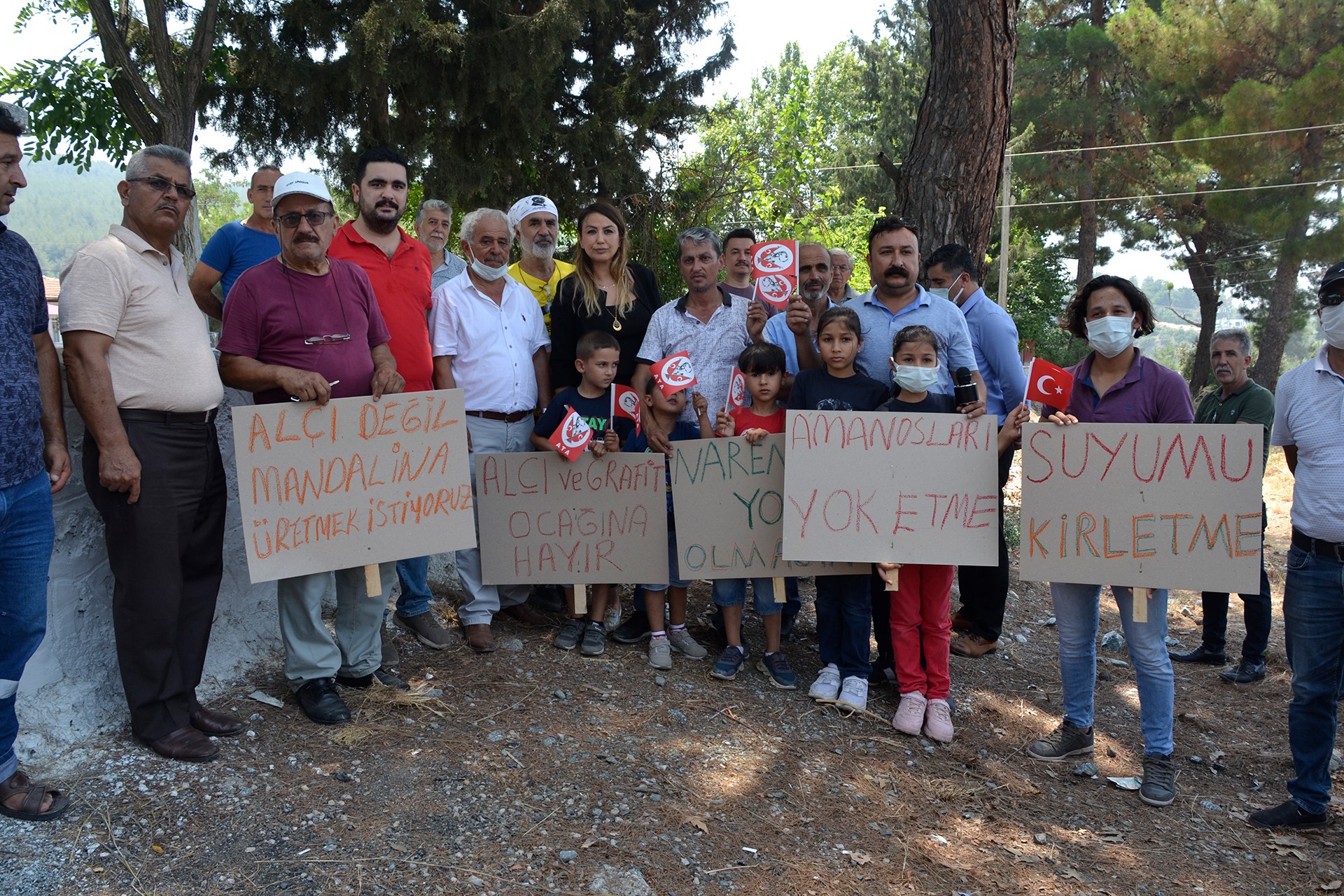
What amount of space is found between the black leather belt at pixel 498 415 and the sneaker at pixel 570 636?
1.15 meters

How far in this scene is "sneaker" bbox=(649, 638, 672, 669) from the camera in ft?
15.1

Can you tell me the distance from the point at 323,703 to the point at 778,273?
3008 millimetres

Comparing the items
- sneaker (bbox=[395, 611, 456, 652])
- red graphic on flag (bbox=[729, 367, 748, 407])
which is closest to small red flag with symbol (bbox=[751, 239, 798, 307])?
red graphic on flag (bbox=[729, 367, 748, 407])

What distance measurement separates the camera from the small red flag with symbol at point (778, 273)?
470 cm

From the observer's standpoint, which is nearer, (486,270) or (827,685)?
(827,685)

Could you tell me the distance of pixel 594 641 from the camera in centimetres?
472

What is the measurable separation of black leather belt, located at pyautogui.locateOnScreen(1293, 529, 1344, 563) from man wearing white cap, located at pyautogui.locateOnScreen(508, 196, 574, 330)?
3607mm

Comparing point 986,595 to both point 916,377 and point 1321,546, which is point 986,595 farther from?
point 1321,546

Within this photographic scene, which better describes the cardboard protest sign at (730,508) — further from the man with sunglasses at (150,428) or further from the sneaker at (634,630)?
the man with sunglasses at (150,428)

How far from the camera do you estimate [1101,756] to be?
14.5ft

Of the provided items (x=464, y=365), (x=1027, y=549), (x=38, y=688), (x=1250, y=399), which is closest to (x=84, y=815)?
(x=38, y=688)

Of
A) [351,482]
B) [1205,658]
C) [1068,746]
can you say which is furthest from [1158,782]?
[351,482]

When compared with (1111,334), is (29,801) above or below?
below

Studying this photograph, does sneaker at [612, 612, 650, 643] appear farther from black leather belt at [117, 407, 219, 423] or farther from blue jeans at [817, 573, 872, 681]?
black leather belt at [117, 407, 219, 423]
